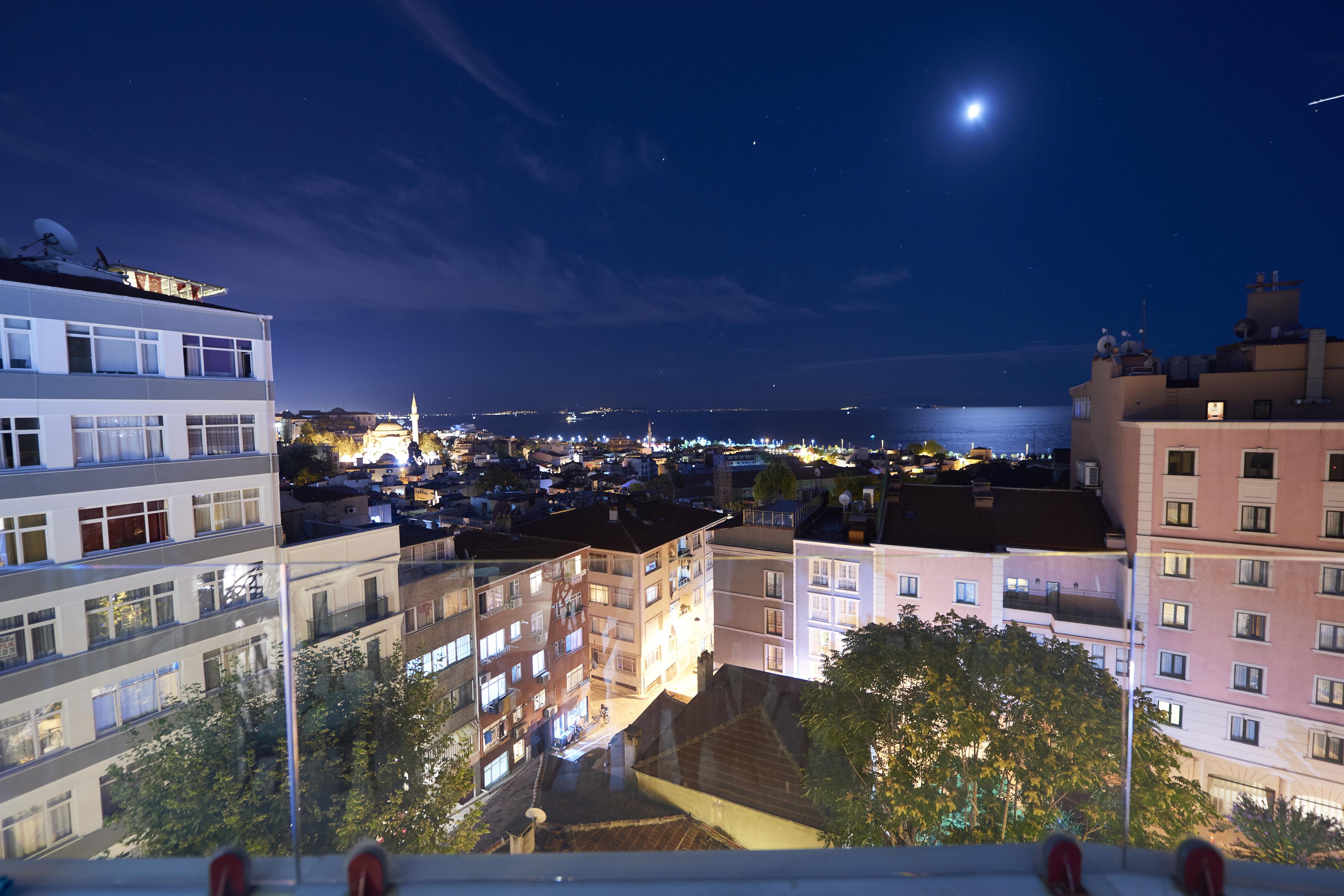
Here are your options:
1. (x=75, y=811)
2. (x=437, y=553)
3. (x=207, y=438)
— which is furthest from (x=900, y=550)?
(x=207, y=438)

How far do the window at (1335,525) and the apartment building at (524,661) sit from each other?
331 inches

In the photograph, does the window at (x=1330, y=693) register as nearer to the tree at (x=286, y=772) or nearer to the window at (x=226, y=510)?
the tree at (x=286, y=772)

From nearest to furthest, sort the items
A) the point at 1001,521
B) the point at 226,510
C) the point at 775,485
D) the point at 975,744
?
the point at 975,744 → the point at 226,510 → the point at 1001,521 → the point at 775,485

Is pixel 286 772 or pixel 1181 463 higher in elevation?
pixel 1181 463

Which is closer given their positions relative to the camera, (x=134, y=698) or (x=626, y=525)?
(x=134, y=698)

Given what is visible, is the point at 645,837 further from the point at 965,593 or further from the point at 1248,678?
the point at 1248,678

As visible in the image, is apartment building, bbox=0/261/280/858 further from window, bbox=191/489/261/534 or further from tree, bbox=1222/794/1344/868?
tree, bbox=1222/794/1344/868

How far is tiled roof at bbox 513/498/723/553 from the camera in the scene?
44.6 ft

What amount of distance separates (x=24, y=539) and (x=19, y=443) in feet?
3.97

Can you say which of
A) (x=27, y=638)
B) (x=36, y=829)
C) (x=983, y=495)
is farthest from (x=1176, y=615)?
(x=983, y=495)

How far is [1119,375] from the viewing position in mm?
10883

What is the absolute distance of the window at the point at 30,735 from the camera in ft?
6.52

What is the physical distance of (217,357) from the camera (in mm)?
8570

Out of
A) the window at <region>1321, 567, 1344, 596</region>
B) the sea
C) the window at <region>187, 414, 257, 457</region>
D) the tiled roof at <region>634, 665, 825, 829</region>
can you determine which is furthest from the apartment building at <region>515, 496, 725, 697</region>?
the sea
